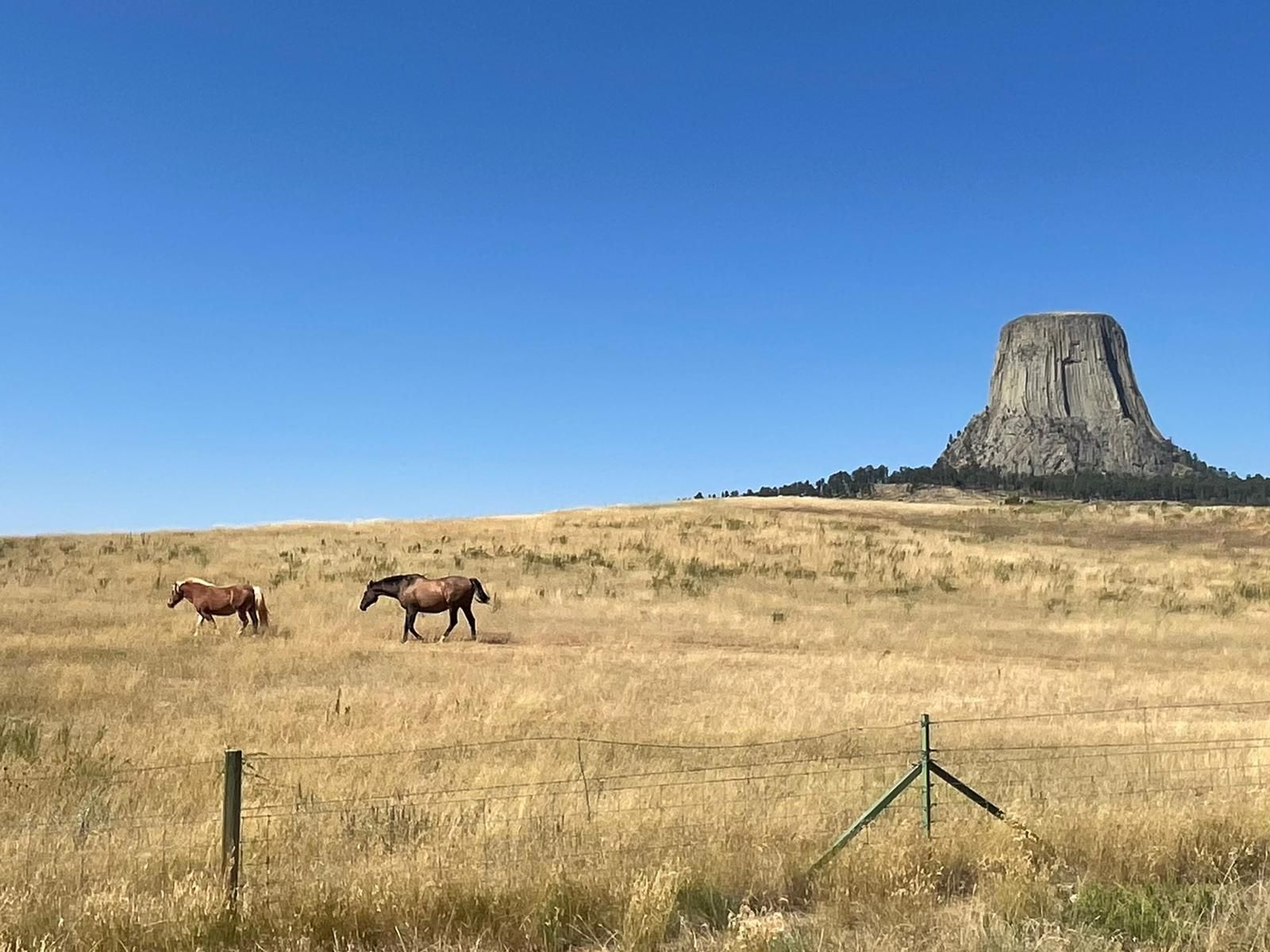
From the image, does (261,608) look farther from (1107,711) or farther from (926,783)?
(926,783)

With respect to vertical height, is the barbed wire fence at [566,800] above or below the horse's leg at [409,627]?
below

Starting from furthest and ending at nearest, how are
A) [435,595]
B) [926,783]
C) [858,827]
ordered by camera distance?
1. [435,595]
2. [926,783]
3. [858,827]

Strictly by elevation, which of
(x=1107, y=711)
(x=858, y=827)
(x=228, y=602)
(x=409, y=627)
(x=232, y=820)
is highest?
(x=228, y=602)

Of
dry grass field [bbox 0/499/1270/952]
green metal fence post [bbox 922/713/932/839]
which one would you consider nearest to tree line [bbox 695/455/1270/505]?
dry grass field [bbox 0/499/1270/952]

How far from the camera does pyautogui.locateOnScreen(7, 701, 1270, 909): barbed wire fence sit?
6.57m

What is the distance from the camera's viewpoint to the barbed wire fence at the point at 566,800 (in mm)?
6570

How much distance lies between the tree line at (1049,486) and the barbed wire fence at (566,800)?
311 ft

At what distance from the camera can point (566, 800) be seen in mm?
8945

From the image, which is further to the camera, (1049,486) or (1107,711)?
(1049,486)

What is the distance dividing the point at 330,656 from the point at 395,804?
10423 mm

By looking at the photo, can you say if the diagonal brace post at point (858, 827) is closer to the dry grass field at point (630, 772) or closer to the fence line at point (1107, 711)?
the dry grass field at point (630, 772)

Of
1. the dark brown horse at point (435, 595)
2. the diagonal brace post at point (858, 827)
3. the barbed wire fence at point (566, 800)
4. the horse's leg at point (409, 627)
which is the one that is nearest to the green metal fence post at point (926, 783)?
the barbed wire fence at point (566, 800)

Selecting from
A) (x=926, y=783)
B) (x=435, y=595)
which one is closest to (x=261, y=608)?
(x=435, y=595)

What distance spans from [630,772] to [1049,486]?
359 ft
